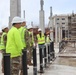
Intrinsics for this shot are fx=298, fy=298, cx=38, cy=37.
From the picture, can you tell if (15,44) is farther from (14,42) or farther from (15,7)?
(15,7)

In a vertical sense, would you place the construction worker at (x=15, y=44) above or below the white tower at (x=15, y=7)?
below

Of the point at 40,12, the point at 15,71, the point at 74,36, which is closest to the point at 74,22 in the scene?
the point at 74,36

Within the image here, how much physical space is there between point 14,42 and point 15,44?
0.05 meters

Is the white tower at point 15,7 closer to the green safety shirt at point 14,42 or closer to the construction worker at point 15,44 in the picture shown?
the construction worker at point 15,44

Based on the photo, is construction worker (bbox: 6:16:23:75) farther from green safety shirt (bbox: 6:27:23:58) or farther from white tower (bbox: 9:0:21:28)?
white tower (bbox: 9:0:21:28)

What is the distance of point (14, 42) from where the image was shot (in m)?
6.99

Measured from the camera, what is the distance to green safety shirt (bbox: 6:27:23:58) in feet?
22.6

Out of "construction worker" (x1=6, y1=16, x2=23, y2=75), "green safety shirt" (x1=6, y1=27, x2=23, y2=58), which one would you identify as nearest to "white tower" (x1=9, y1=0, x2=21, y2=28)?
"construction worker" (x1=6, y1=16, x2=23, y2=75)

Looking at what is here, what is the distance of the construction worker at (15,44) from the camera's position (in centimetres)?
691

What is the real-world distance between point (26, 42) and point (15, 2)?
226 centimetres

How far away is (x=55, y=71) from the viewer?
36.8ft

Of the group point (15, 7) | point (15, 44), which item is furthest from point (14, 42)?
point (15, 7)

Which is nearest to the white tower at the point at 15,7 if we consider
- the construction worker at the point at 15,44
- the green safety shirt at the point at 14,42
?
the construction worker at the point at 15,44

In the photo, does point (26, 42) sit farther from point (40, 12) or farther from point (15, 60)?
point (40, 12)
